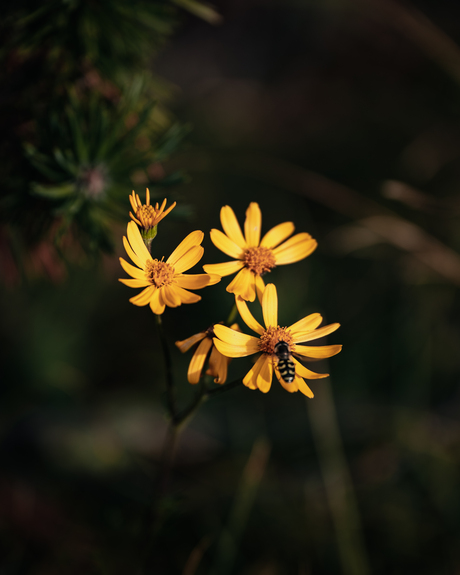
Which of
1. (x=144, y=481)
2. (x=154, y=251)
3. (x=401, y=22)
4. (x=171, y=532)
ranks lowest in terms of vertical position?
→ (x=171, y=532)

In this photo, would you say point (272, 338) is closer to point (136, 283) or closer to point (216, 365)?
point (216, 365)

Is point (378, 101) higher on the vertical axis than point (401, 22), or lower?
higher

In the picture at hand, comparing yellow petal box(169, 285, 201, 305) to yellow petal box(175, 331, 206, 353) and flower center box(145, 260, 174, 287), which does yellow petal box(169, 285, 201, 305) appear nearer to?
flower center box(145, 260, 174, 287)

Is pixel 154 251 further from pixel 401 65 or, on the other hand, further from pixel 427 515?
pixel 401 65

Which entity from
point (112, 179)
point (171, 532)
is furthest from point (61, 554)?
point (112, 179)

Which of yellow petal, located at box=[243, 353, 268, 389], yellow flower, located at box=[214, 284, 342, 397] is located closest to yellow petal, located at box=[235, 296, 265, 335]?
yellow flower, located at box=[214, 284, 342, 397]

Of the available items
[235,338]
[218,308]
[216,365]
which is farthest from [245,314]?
[218,308]

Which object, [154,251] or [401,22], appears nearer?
[401,22]
